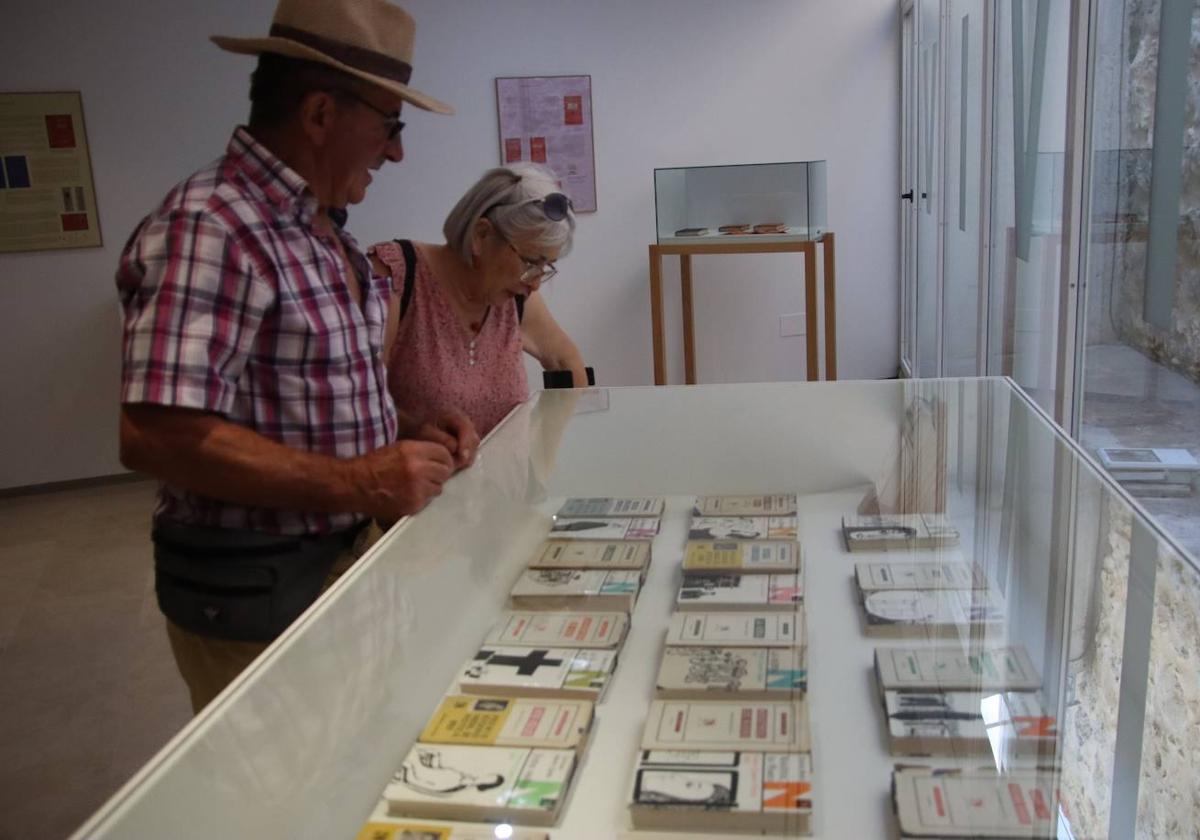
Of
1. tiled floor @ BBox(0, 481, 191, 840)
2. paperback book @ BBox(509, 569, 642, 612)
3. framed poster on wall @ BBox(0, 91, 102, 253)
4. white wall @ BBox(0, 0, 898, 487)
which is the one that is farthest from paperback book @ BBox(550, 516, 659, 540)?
framed poster on wall @ BBox(0, 91, 102, 253)

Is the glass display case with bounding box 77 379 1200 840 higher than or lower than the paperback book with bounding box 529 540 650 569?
higher

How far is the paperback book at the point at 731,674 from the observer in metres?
1.31

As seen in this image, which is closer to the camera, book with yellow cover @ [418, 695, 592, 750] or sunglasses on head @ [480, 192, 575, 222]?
book with yellow cover @ [418, 695, 592, 750]

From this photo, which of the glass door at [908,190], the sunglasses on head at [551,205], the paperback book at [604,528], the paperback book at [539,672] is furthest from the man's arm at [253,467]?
the glass door at [908,190]

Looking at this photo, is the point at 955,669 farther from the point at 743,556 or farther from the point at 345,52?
the point at 345,52

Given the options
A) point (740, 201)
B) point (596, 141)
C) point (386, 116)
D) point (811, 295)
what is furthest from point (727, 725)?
point (596, 141)

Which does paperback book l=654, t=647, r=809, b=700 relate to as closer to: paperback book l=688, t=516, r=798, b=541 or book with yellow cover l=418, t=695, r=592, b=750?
book with yellow cover l=418, t=695, r=592, b=750

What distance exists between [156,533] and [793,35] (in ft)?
18.3

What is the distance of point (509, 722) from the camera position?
125cm

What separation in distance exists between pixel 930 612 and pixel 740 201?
4.80 metres

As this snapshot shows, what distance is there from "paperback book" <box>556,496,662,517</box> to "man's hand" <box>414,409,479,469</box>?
0.74 feet

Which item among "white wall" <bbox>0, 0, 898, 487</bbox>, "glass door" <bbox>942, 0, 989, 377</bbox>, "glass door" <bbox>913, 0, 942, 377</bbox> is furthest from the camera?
"white wall" <bbox>0, 0, 898, 487</bbox>

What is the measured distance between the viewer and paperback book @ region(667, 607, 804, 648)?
1.46m

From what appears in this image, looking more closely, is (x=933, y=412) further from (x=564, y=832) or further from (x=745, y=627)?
(x=564, y=832)
